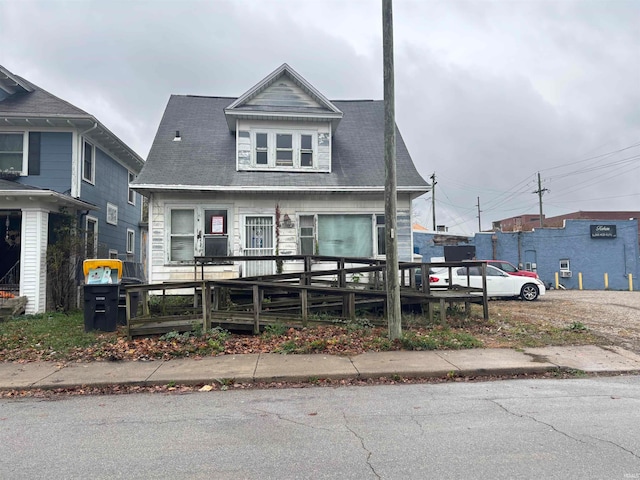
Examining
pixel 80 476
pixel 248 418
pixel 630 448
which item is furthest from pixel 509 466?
pixel 80 476

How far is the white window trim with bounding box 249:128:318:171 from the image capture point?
46.3 feet

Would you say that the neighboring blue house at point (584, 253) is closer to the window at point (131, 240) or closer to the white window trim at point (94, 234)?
the window at point (131, 240)

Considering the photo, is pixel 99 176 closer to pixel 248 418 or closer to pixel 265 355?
pixel 265 355

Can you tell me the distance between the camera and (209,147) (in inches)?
578

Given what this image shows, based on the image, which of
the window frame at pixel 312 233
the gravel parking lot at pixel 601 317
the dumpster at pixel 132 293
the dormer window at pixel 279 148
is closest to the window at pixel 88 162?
the dumpster at pixel 132 293

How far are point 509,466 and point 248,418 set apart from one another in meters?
2.72

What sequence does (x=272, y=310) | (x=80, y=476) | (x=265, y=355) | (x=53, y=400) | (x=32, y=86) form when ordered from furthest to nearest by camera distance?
(x=32, y=86)
(x=272, y=310)
(x=265, y=355)
(x=53, y=400)
(x=80, y=476)

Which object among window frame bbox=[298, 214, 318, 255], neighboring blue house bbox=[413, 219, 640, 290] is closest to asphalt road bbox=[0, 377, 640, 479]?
window frame bbox=[298, 214, 318, 255]

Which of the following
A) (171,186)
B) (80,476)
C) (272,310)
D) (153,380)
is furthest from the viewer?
(171,186)

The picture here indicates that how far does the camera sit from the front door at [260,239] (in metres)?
13.5

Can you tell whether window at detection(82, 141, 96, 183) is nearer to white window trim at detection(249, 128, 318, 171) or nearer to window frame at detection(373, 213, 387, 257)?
white window trim at detection(249, 128, 318, 171)

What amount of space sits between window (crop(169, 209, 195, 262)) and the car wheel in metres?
12.9

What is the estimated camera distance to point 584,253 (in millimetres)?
28969

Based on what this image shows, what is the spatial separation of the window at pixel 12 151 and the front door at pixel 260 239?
709 cm
